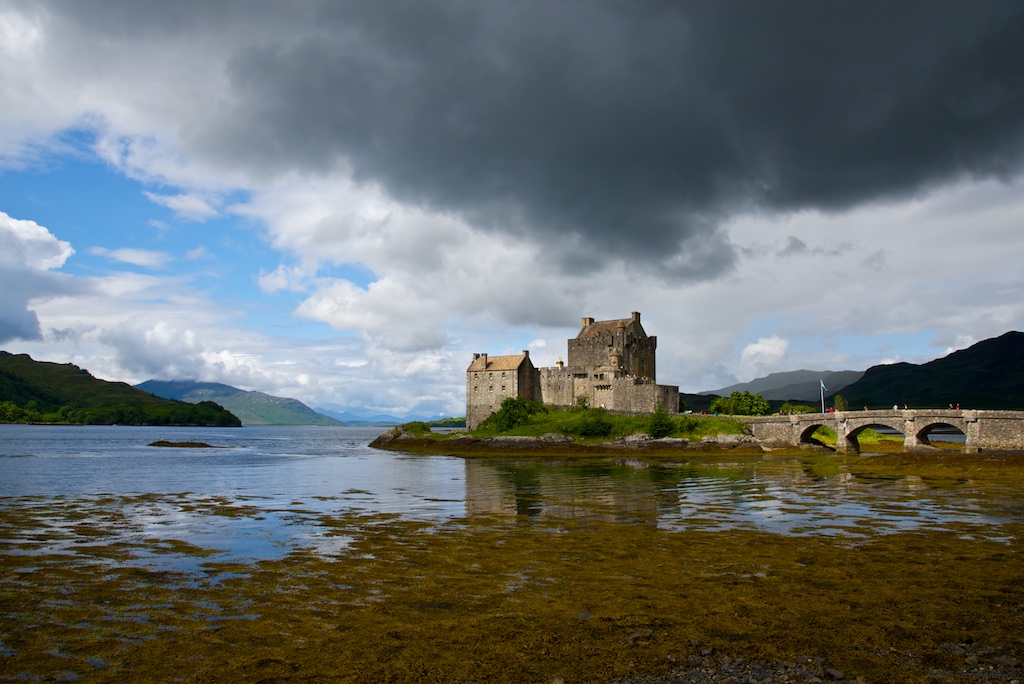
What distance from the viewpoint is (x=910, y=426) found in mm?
63969

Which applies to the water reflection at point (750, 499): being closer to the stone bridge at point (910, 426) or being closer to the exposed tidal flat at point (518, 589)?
the exposed tidal flat at point (518, 589)

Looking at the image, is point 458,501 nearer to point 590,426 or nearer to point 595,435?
point 595,435

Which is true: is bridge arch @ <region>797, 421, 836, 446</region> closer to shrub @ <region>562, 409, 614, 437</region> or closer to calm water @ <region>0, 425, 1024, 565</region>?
calm water @ <region>0, 425, 1024, 565</region>

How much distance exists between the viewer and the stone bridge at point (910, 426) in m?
55.9

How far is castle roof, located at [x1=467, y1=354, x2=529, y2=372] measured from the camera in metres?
98.7

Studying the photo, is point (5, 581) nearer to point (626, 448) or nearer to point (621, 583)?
point (621, 583)

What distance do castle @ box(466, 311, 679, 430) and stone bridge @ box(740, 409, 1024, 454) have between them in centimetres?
1634

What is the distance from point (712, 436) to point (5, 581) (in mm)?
70564

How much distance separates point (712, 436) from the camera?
75.5 metres

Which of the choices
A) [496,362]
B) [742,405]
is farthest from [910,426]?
[496,362]

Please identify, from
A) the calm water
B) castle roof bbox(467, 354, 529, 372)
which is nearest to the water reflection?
the calm water

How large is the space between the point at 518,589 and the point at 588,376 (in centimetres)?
8258

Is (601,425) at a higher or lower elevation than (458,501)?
higher

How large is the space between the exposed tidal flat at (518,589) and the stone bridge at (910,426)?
31.2 meters
